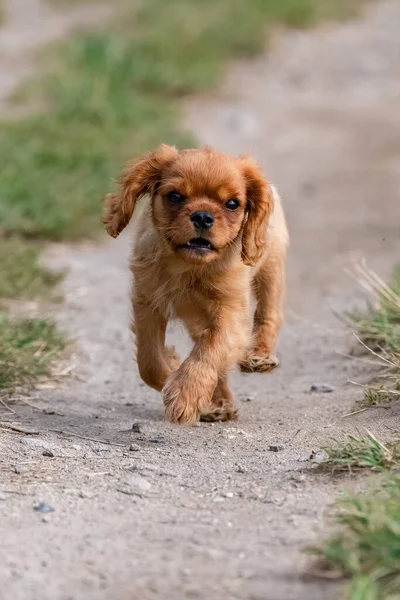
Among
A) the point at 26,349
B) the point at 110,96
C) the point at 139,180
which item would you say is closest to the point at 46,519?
the point at 139,180

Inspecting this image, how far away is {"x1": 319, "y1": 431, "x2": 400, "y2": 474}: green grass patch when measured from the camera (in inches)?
164

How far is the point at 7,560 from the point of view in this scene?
3605 millimetres

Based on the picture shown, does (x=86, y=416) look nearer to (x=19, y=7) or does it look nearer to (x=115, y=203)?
(x=115, y=203)

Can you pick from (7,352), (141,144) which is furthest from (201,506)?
(141,144)

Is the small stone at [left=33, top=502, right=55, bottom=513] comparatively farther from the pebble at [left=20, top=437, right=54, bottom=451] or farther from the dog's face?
the dog's face

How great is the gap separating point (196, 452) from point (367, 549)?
62.2 inches

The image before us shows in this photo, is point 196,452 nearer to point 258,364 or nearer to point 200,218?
point 258,364

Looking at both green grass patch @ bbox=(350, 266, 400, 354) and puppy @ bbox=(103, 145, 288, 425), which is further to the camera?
green grass patch @ bbox=(350, 266, 400, 354)

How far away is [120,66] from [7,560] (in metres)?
9.71

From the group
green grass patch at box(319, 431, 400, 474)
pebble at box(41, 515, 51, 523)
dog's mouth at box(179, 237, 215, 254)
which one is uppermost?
dog's mouth at box(179, 237, 215, 254)

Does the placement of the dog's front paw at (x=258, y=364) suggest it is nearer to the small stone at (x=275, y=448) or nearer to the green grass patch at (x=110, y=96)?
the small stone at (x=275, y=448)

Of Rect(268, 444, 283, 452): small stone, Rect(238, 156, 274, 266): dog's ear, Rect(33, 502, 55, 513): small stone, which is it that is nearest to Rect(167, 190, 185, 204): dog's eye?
Rect(238, 156, 274, 266): dog's ear

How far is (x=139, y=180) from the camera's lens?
5172 millimetres

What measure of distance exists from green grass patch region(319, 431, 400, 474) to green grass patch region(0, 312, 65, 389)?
198cm
